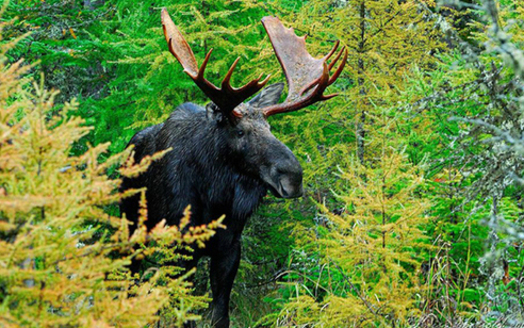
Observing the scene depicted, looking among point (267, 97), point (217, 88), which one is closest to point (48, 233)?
point (217, 88)

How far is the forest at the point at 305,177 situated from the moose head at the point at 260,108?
0.41m

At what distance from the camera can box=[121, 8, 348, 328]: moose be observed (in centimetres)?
526

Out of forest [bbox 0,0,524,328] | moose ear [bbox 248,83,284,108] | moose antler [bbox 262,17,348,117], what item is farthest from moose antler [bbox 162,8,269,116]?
forest [bbox 0,0,524,328]

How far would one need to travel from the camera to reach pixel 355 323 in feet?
13.8

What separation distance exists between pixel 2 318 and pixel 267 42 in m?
5.76

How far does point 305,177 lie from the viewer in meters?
7.10

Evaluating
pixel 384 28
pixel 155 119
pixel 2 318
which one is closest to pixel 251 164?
pixel 155 119

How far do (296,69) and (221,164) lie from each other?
4.54ft

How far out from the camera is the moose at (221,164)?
5.26 metres

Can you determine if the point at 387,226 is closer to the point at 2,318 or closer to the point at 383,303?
the point at 383,303

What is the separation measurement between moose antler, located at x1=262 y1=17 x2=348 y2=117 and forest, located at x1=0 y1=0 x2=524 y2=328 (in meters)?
0.34

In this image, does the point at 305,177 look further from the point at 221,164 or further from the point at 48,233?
the point at 48,233

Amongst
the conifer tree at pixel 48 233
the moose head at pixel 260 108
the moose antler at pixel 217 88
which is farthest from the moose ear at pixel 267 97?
the conifer tree at pixel 48 233

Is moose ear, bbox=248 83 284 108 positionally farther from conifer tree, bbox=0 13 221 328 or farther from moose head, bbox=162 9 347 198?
conifer tree, bbox=0 13 221 328
